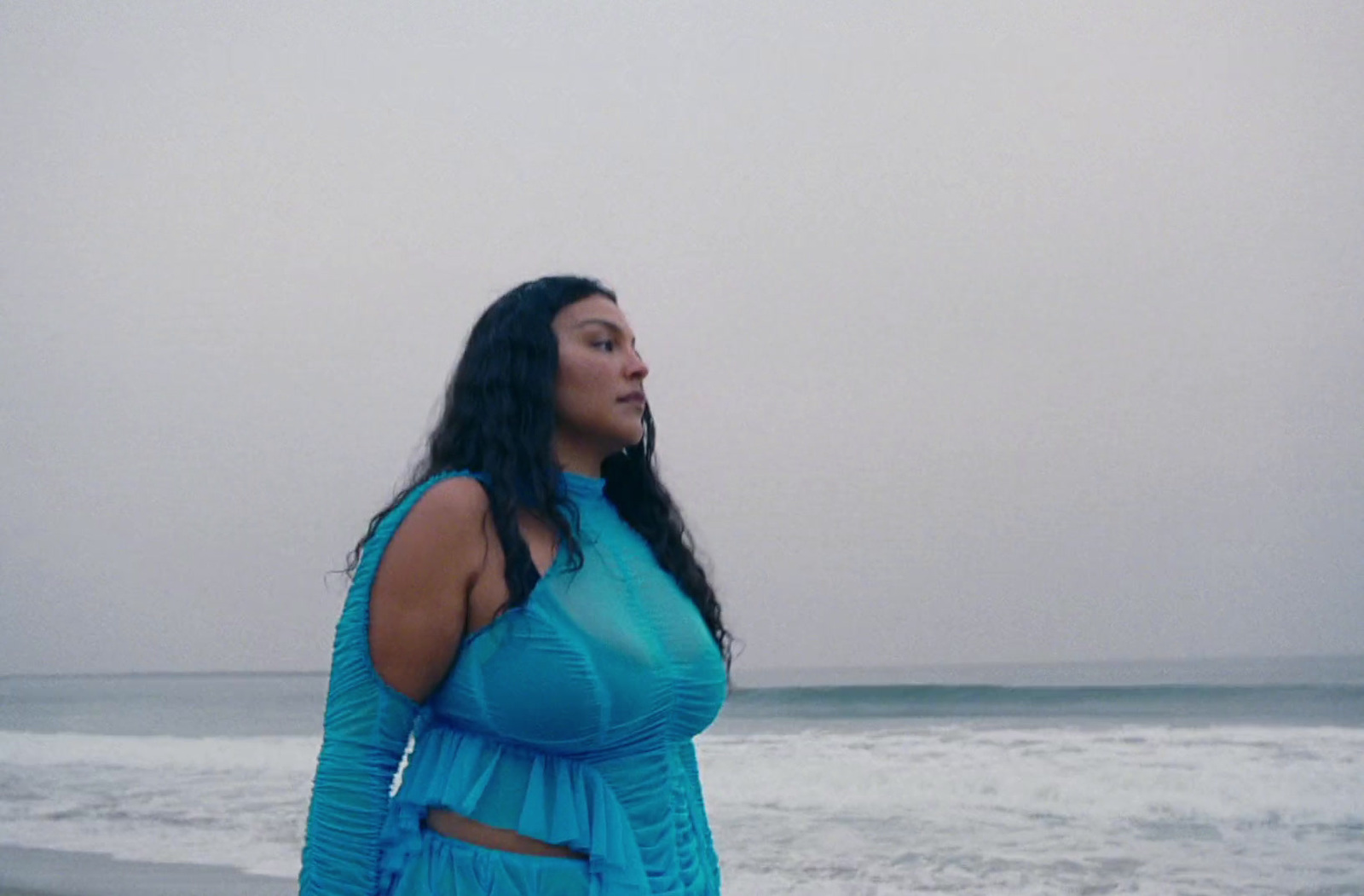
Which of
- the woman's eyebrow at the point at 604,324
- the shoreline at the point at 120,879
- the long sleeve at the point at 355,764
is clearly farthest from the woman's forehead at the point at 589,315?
the shoreline at the point at 120,879

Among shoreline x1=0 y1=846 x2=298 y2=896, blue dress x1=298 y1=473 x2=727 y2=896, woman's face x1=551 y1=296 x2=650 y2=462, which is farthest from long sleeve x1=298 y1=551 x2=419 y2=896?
shoreline x1=0 y1=846 x2=298 y2=896

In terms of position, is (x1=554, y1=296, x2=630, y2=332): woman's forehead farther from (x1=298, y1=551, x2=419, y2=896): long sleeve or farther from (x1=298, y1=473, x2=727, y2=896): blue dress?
(x1=298, y1=551, x2=419, y2=896): long sleeve

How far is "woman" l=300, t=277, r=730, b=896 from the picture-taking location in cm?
128

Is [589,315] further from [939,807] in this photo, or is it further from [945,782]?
[945,782]

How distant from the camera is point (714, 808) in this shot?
9.20 m

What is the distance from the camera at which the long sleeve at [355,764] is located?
128cm

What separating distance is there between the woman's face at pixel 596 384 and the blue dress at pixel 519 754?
20 cm

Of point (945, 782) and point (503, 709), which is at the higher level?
point (503, 709)

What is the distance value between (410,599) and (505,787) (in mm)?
211

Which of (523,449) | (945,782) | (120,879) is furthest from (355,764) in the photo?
(945,782)

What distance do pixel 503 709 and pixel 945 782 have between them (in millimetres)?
9745

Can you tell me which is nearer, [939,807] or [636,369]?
[636,369]

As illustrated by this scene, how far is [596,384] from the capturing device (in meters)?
1.51

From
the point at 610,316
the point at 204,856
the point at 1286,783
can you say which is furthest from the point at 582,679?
the point at 1286,783
